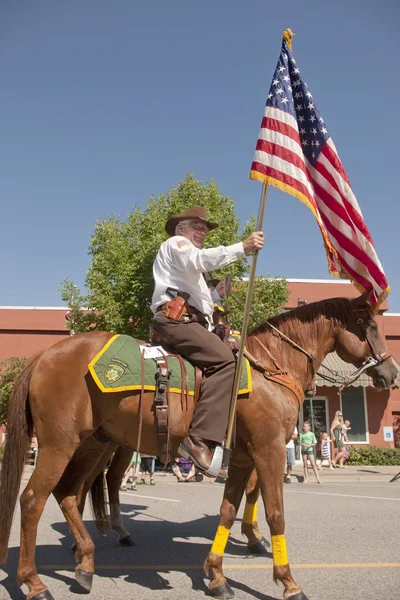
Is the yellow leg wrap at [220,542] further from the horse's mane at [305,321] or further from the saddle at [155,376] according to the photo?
the horse's mane at [305,321]

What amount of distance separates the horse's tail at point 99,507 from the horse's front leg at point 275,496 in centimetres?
250

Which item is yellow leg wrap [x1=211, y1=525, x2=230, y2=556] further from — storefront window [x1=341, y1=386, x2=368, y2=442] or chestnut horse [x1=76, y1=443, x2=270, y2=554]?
storefront window [x1=341, y1=386, x2=368, y2=442]

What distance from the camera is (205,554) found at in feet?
18.6

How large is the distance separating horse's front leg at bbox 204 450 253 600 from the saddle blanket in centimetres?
92

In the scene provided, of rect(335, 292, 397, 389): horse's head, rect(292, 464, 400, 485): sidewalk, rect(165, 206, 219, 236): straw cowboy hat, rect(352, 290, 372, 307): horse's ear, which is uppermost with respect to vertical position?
rect(165, 206, 219, 236): straw cowboy hat

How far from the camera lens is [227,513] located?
4.68 meters

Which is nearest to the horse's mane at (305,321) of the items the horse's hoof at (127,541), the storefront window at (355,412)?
the horse's hoof at (127,541)

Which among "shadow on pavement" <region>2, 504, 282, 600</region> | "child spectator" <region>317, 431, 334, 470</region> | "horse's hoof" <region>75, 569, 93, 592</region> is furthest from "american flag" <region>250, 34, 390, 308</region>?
"child spectator" <region>317, 431, 334, 470</region>

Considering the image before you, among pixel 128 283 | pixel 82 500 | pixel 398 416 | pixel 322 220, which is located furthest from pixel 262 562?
pixel 398 416

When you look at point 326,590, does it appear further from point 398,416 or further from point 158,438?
point 398,416

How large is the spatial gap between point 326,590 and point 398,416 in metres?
24.1

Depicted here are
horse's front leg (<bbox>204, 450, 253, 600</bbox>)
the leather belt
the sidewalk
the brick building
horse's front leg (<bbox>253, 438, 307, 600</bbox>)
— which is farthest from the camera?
the brick building

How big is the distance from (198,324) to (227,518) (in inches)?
69.2

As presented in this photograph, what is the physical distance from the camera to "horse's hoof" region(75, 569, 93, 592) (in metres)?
4.30
